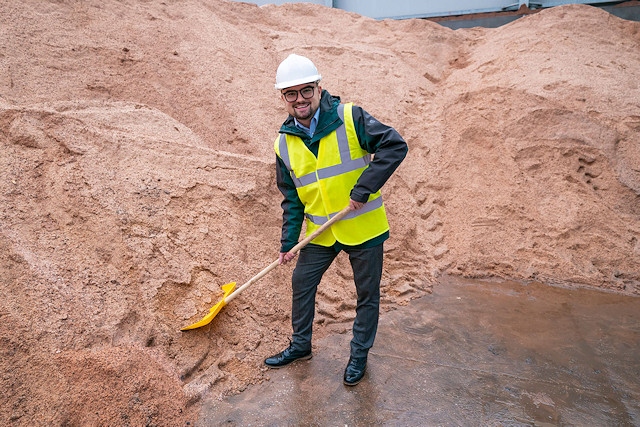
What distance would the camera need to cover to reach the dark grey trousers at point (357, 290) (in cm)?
269

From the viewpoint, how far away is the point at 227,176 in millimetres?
3627

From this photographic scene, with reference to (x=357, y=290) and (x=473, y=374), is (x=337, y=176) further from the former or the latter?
(x=473, y=374)

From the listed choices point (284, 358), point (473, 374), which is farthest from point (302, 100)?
point (473, 374)

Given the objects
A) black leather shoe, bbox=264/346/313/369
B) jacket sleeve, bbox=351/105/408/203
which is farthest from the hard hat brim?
black leather shoe, bbox=264/346/313/369

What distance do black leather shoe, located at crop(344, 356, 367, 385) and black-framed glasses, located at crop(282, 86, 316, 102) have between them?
60.2 inches

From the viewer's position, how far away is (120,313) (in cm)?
268

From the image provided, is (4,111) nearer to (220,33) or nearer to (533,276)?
(220,33)

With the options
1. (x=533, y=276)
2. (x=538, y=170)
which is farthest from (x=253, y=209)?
(x=538, y=170)

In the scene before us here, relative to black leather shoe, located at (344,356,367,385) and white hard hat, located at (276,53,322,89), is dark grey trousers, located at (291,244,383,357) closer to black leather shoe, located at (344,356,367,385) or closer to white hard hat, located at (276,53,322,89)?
black leather shoe, located at (344,356,367,385)

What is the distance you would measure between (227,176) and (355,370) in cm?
174

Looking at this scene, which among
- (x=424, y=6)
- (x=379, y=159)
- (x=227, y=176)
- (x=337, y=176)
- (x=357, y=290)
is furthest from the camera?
(x=424, y=6)

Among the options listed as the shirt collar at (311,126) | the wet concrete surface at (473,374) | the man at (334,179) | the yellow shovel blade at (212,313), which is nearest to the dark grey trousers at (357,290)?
the man at (334,179)

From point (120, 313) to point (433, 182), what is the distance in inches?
137

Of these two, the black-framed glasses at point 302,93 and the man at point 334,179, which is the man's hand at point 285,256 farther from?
the black-framed glasses at point 302,93
